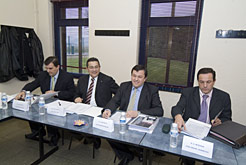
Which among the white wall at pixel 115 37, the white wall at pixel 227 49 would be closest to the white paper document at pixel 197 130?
the white wall at pixel 227 49

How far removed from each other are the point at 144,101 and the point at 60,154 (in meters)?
1.40

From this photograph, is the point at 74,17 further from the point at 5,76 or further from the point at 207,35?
the point at 207,35

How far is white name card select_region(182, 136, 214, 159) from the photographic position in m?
1.27

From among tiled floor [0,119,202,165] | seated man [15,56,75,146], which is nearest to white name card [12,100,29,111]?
seated man [15,56,75,146]

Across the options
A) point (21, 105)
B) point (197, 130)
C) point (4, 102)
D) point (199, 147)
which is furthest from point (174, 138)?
point (4, 102)

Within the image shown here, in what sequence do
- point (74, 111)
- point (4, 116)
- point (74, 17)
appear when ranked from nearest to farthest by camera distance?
point (4, 116) < point (74, 111) < point (74, 17)

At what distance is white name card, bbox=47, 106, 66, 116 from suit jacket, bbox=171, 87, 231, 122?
1182 millimetres

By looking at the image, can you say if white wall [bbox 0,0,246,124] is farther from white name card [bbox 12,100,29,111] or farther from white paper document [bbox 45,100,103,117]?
white name card [bbox 12,100,29,111]

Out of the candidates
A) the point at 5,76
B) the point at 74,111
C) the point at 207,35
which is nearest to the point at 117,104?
the point at 74,111

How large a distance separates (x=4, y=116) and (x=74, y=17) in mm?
2697

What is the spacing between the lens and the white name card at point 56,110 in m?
1.90

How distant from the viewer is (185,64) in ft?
10.3

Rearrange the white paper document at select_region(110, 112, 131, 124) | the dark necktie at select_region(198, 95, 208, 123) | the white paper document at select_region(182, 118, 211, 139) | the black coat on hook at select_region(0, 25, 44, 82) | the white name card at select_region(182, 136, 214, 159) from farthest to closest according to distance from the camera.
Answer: the black coat on hook at select_region(0, 25, 44, 82)
the dark necktie at select_region(198, 95, 208, 123)
the white paper document at select_region(110, 112, 131, 124)
the white paper document at select_region(182, 118, 211, 139)
the white name card at select_region(182, 136, 214, 159)

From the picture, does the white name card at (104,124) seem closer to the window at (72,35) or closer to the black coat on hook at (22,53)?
the window at (72,35)
